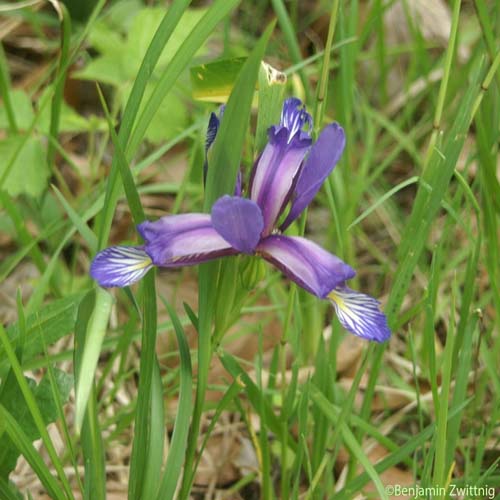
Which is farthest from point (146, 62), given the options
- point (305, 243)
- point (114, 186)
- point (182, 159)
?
point (182, 159)

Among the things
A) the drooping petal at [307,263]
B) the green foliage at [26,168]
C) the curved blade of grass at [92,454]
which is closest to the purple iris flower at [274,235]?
the drooping petal at [307,263]

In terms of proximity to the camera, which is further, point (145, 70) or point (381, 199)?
point (381, 199)

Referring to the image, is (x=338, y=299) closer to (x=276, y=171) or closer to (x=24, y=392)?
(x=276, y=171)

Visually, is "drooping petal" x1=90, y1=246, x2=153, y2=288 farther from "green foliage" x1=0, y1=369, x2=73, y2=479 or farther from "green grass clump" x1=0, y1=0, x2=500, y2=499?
"green foliage" x1=0, y1=369, x2=73, y2=479

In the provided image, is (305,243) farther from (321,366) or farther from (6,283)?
(6,283)

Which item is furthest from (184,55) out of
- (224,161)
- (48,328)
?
(48,328)

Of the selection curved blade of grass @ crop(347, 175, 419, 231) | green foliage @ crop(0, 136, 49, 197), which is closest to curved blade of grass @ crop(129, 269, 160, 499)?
curved blade of grass @ crop(347, 175, 419, 231)
